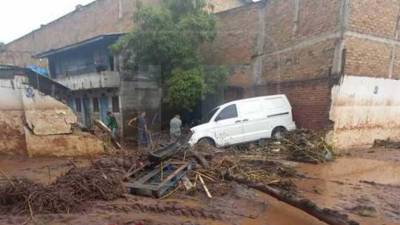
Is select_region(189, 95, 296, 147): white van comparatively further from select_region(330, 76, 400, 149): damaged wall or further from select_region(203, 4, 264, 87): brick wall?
select_region(203, 4, 264, 87): brick wall

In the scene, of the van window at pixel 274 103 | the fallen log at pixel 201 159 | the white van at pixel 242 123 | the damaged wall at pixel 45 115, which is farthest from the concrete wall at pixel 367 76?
the damaged wall at pixel 45 115

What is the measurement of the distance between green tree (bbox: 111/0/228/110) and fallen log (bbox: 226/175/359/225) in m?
6.73

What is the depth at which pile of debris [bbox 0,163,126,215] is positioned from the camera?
554 cm

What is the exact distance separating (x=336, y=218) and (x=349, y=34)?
7.49m

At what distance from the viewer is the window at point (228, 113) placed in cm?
1135

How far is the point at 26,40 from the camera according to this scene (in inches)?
1332

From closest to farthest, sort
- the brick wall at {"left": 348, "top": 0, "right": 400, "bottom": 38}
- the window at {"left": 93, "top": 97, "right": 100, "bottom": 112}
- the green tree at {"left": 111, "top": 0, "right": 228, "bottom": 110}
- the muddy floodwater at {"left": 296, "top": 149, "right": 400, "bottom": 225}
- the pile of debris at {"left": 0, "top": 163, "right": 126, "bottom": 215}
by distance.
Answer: the muddy floodwater at {"left": 296, "top": 149, "right": 400, "bottom": 225}
the pile of debris at {"left": 0, "top": 163, "right": 126, "bottom": 215}
the brick wall at {"left": 348, "top": 0, "right": 400, "bottom": 38}
the green tree at {"left": 111, "top": 0, "right": 228, "bottom": 110}
the window at {"left": 93, "top": 97, "right": 100, "bottom": 112}

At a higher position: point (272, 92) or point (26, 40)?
point (26, 40)

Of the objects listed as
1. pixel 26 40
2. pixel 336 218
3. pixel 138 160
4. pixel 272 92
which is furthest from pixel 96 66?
pixel 26 40

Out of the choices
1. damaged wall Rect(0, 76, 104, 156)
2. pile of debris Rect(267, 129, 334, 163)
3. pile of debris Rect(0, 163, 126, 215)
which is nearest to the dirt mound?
pile of debris Rect(267, 129, 334, 163)

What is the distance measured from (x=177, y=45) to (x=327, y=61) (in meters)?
5.60

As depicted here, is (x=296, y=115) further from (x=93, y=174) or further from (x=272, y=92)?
(x=93, y=174)

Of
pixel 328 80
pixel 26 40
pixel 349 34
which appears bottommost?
pixel 328 80

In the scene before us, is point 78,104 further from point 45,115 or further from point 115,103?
point 45,115
